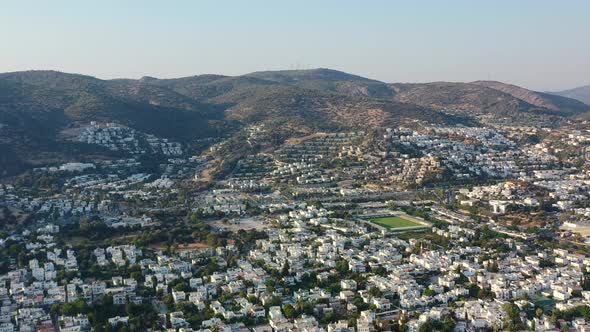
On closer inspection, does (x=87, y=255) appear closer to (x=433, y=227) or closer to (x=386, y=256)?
(x=386, y=256)

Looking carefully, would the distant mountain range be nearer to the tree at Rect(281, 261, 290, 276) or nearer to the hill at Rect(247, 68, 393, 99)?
the hill at Rect(247, 68, 393, 99)

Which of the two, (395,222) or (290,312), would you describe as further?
(395,222)

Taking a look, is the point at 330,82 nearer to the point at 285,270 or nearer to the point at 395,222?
the point at 395,222

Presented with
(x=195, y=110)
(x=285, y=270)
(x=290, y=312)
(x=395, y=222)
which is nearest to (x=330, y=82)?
(x=195, y=110)

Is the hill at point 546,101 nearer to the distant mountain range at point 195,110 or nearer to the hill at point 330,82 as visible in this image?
the distant mountain range at point 195,110

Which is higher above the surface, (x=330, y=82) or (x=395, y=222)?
(x=330, y=82)

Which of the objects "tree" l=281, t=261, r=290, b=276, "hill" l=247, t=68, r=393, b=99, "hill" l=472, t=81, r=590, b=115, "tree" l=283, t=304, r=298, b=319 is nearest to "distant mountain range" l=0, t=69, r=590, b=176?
"hill" l=472, t=81, r=590, b=115
